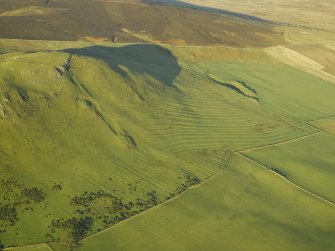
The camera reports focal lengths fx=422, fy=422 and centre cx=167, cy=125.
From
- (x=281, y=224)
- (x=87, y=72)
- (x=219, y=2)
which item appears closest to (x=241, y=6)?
(x=219, y=2)

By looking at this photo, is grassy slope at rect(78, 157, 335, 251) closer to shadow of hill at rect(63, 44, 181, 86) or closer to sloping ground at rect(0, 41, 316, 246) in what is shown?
sloping ground at rect(0, 41, 316, 246)

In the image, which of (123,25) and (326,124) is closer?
(326,124)

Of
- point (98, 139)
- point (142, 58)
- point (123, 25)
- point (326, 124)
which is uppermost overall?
point (123, 25)

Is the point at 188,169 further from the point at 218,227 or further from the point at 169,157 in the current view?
the point at 218,227

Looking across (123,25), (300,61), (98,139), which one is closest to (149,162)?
(98,139)

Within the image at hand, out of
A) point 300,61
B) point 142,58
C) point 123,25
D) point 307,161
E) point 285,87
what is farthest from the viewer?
point 123,25

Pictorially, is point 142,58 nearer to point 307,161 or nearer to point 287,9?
point 307,161

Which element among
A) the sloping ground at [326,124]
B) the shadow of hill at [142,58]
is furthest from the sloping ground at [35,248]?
the sloping ground at [326,124]
